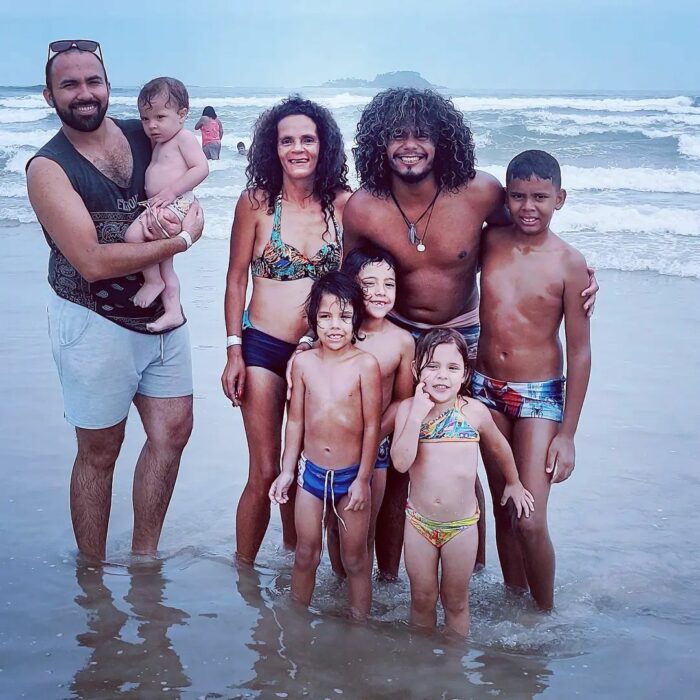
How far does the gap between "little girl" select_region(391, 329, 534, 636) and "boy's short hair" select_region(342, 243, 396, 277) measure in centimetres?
39

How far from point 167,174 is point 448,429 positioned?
64.7 inches

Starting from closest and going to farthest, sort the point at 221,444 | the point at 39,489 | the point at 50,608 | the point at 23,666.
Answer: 1. the point at 23,666
2. the point at 50,608
3. the point at 39,489
4. the point at 221,444

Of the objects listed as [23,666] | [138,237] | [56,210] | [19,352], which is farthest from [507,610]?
[19,352]

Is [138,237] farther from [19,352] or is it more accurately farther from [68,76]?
[19,352]

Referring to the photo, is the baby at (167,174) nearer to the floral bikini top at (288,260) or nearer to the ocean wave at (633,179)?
the floral bikini top at (288,260)

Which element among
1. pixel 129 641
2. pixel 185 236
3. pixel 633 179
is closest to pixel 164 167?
pixel 185 236

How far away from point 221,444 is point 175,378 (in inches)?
66.6

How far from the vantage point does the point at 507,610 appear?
3.85 m

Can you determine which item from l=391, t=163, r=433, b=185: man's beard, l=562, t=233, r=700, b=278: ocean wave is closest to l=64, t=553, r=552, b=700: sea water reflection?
l=391, t=163, r=433, b=185: man's beard

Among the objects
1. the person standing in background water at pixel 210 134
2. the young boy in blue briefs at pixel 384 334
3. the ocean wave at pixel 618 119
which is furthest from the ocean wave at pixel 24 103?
the young boy in blue briefs at pixel 384 334

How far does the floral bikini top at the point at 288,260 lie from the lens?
12.5 ft

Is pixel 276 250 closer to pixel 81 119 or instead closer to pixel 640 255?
pixel 81 119

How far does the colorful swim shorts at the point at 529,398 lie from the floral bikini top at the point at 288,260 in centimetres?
86

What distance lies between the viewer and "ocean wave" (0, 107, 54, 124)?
2553cm
